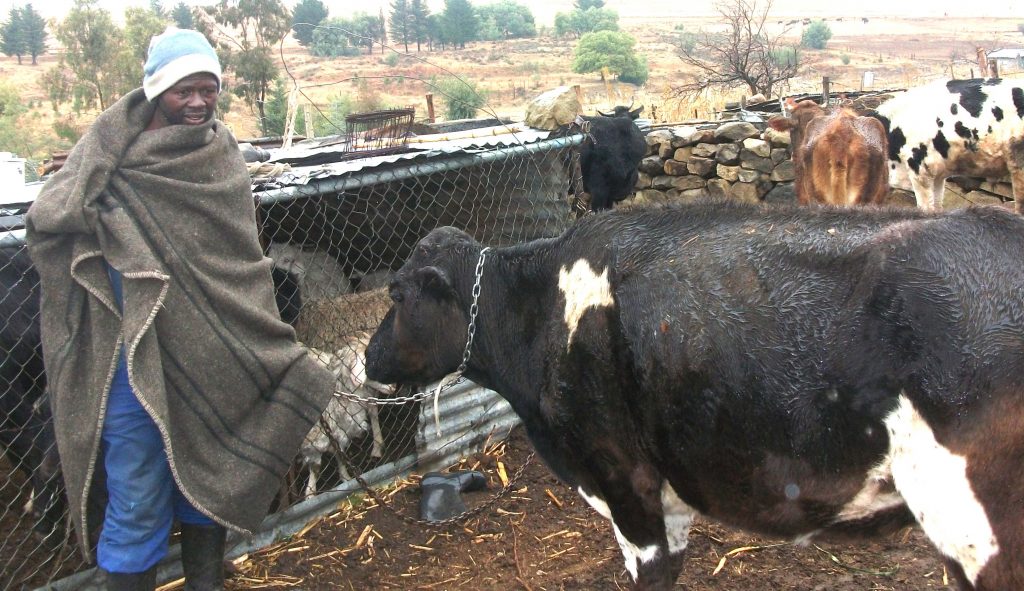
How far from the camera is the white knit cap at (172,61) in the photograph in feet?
9.37

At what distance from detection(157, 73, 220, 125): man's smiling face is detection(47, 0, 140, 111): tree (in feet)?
103

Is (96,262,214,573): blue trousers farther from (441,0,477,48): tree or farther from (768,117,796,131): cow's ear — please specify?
(441,0,477,48): tree

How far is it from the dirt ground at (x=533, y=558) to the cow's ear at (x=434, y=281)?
1557 millimetres

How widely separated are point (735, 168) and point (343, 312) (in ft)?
21.7

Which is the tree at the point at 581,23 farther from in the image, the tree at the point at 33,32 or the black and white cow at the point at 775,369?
the black and white cow at the point at 775,369

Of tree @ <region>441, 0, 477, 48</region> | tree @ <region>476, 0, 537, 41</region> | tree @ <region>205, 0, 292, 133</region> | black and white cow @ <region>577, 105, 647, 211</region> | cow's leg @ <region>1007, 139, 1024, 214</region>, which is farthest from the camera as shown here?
tree @ <region>476, 0, 537, 41</region>

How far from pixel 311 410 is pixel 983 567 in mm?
2459

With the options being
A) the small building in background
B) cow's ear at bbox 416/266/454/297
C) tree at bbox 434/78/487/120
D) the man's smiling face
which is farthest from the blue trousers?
the small building in background

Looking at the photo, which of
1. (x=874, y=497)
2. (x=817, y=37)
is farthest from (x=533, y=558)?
(x=817, y=37)

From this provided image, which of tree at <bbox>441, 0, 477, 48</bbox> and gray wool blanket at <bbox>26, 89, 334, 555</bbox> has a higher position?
tree at <bbox>441, 0, 477, 48</bbox>

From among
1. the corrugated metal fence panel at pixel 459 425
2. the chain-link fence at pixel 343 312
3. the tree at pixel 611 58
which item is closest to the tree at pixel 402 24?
the tree at pixel 611 58

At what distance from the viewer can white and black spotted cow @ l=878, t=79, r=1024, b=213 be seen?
8.80 metres

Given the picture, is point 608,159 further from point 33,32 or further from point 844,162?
point 33,32

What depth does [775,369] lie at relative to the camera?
106 inches
